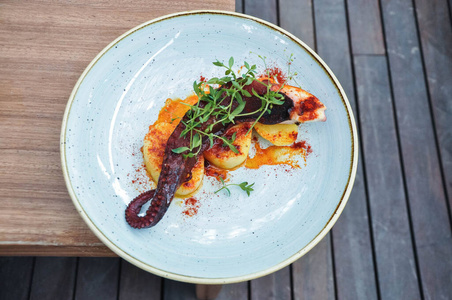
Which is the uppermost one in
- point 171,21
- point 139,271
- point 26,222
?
point 171,21

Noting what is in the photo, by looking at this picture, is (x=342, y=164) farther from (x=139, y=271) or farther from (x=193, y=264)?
(x=139, y=271)

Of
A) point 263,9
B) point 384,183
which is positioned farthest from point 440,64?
point 263,9

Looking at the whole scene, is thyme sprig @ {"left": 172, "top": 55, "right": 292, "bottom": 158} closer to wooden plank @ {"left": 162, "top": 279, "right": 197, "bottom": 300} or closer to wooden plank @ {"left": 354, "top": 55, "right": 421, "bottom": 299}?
wooden plank @ {"left": 162, "top": 279, "right": 197, "bottom": 300}

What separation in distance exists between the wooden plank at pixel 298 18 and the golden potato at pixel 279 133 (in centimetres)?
112

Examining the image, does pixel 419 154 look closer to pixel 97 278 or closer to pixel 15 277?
pixel 97 278

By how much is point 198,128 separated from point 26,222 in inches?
20.3

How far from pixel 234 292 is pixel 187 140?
98 cm

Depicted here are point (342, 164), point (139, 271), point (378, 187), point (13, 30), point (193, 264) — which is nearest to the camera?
point (193, 264)

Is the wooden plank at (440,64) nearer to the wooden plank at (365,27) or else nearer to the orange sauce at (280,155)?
the wooden plank at (365,27)

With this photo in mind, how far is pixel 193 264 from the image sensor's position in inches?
39.8

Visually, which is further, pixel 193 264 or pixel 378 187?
pixel 378 187

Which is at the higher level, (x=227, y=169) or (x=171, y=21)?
(x=171, y=21)

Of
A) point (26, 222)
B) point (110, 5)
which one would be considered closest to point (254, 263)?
point (26, 222)

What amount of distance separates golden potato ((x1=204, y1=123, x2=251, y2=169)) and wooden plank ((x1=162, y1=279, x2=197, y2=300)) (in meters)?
0.85
